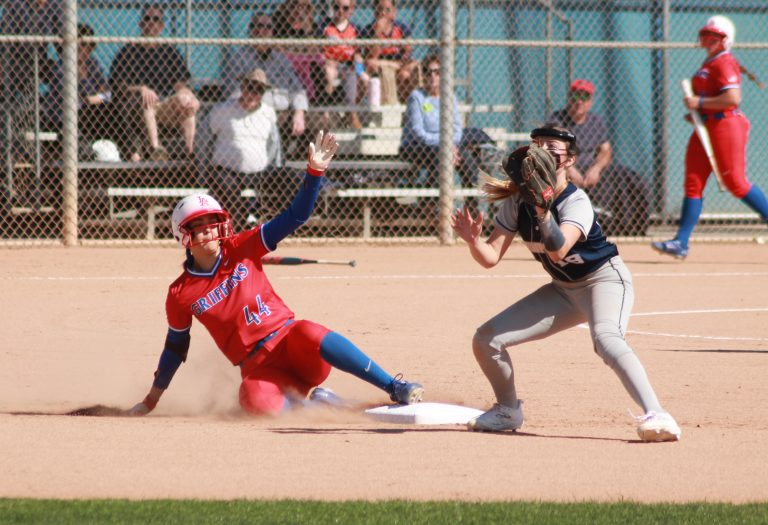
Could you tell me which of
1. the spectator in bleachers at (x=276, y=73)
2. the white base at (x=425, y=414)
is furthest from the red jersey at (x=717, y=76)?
the white base at (x=425, y=414)

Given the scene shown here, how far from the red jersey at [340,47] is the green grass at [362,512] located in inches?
408

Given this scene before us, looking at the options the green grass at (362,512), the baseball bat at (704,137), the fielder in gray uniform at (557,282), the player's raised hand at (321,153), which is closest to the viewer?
the green grass at (362,512)

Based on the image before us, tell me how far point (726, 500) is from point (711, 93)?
7511mm

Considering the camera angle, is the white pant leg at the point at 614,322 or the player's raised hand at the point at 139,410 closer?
the white pant leg at the point at 614,322

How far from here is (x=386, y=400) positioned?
6918mm

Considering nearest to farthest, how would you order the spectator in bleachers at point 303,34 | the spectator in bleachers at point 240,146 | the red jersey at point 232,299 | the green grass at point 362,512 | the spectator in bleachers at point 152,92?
1. the green grass at point 362,512
2. the red jersey at point 232,299
3. the spectator in bleachers at point 240,146
4. the spectator in bleachers at point 152,92
5. the spectator in bleachers at point 303,34

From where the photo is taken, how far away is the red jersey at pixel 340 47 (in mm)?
14305

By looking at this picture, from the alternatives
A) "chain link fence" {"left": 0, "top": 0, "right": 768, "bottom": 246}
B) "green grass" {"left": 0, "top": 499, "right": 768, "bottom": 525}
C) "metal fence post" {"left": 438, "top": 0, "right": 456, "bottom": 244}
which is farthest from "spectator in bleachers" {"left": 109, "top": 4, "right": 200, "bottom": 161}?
"green grass" {"left": 0, "top": 499, "right": 768, "bottom": 525}

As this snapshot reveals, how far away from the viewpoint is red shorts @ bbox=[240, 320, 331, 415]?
6.30 metres

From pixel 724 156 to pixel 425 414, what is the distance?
6.34m

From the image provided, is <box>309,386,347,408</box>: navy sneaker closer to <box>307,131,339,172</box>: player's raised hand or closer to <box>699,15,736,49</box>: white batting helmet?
<box>307,131,339,172</box>: player's raised hand

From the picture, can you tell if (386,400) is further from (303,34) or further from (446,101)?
(303,34)

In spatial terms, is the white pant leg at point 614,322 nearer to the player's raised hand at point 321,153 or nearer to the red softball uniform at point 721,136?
the player's raised hand at point 321,153

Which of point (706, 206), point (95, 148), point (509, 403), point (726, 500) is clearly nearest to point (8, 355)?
point (509, 403)
